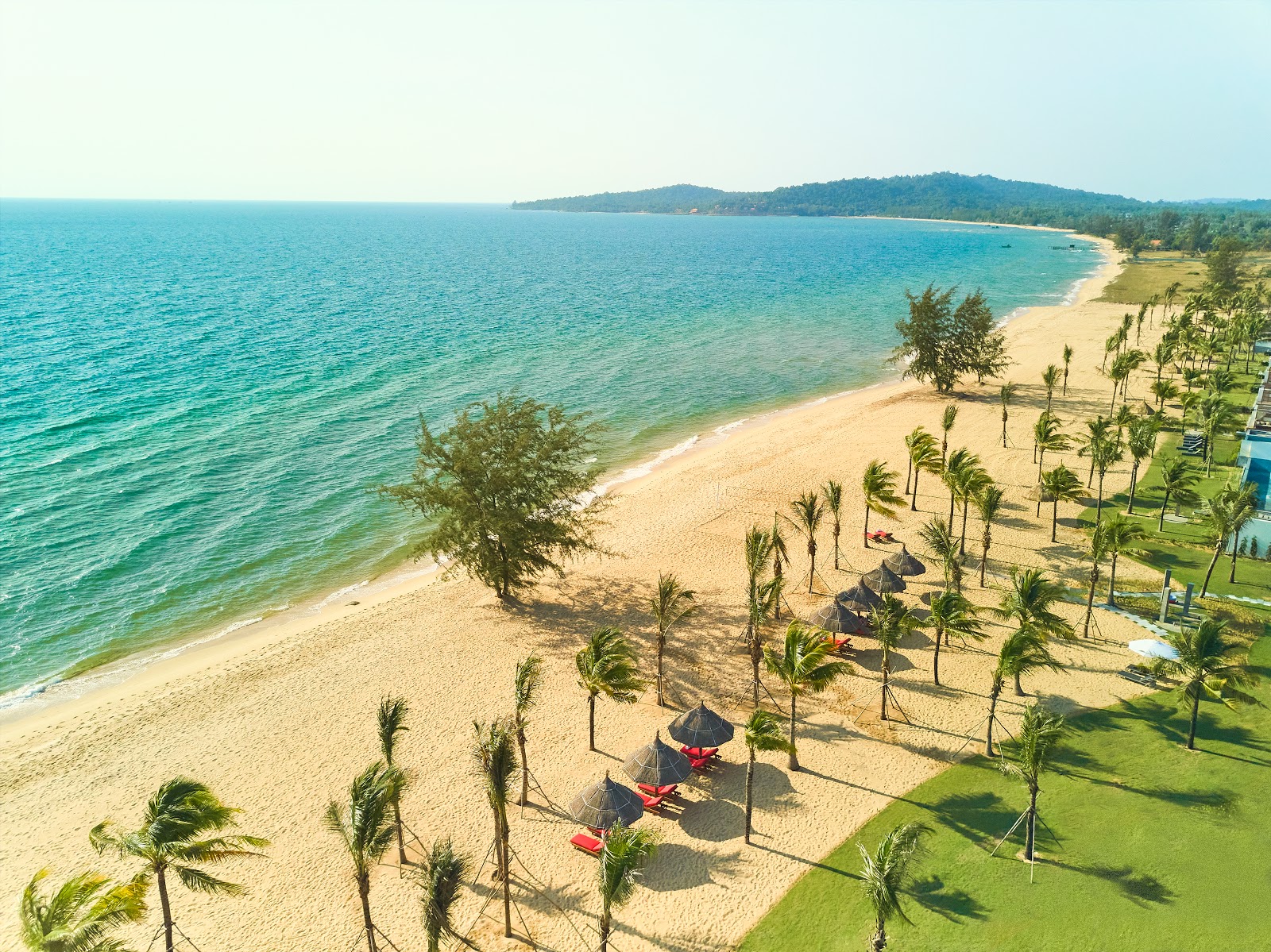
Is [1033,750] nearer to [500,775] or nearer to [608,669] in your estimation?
[608,669]

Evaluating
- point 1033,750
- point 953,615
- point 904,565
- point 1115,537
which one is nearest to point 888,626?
point 953,615

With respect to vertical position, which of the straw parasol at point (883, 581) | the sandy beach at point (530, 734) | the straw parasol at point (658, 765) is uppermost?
the straw parasol at point (883, 581)

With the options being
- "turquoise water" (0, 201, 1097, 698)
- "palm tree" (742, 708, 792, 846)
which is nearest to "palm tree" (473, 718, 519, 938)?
"palm tree" (742, 708, 792, 846)

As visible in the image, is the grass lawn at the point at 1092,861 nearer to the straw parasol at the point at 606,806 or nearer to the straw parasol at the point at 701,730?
the straw parasol at the point at 606,806

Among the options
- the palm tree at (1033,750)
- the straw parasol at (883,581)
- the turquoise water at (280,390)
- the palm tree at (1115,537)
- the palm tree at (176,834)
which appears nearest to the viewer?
the palm tree at (176,834)

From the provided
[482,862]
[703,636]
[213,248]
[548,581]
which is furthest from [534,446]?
[213,248]

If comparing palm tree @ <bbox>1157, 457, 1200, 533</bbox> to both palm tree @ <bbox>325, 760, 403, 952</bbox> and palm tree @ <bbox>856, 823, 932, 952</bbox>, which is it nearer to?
palm tree @ <bbox>856, 823, 932, 952</bbox>

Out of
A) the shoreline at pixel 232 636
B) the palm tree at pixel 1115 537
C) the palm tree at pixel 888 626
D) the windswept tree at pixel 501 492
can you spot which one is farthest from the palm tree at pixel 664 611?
the palm tree at pixel 1115 537
